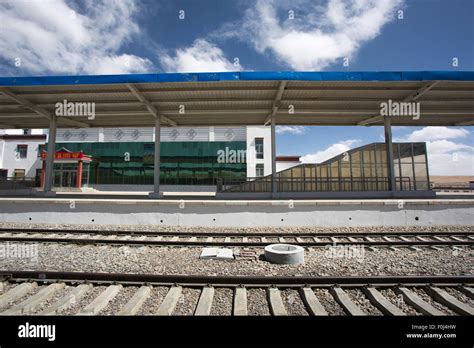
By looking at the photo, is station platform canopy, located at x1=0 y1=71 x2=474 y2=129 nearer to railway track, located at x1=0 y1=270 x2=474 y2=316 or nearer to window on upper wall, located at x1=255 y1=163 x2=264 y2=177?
railway track, located at x1=0 y1=270 x2=474 y2=316

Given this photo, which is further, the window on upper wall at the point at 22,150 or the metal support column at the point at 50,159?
the window on upper wall at the point at 22,150

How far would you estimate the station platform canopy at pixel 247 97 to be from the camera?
39.3 feet

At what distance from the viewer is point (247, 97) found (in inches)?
565

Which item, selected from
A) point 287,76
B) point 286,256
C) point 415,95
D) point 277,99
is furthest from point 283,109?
point 286,256

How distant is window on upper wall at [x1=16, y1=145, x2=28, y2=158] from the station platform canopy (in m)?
21.0

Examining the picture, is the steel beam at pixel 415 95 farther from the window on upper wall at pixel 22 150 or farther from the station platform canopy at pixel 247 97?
the window on upper wall at pixel 22 150

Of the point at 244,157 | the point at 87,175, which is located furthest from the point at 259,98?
the point at 87,175

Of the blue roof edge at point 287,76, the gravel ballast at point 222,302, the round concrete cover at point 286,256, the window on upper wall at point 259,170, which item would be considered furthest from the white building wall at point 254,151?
the gravel ballast at point 222,302

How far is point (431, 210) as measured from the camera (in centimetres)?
1080

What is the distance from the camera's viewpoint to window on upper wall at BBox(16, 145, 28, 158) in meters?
34.8

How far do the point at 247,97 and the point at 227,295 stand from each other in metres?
12.7

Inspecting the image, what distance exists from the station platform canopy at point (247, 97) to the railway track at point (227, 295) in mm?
10491

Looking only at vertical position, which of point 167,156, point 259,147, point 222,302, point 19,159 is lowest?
point 222,302

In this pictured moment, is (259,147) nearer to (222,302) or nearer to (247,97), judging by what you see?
(247,97)
